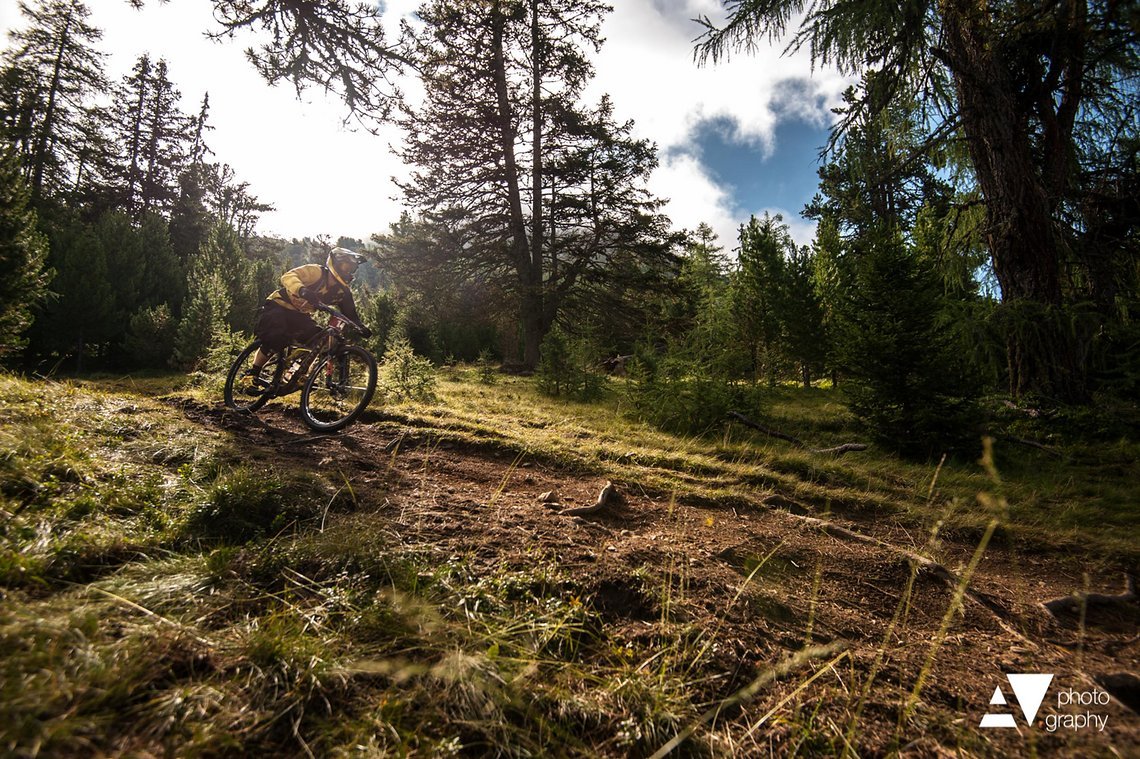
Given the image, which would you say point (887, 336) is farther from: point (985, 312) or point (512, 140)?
point (512, 140)

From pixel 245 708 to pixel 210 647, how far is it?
1.01ft

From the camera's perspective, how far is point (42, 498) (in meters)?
2.17

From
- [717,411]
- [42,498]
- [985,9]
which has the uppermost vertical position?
[985,9]

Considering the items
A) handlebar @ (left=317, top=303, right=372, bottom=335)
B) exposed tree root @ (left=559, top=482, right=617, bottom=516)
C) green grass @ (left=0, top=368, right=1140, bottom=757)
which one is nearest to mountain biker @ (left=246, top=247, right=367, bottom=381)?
handlebar @ (left=317, top=303, right=372, bottom=335)

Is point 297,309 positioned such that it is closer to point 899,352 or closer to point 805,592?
point 805,592

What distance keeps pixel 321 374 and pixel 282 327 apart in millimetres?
922

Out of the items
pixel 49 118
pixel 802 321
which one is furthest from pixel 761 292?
pixel 49 118

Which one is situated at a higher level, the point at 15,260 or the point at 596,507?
the point at 15,260

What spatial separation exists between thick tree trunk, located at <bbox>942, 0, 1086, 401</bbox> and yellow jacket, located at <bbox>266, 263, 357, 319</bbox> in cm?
943

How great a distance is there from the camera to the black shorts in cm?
600

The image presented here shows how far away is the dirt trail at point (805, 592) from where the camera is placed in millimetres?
1670

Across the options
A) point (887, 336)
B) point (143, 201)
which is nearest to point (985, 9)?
point (887, 336)

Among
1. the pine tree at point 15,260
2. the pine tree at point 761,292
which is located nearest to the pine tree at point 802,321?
the pine tree at point 761,292

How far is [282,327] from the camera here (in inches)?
236
